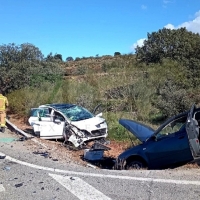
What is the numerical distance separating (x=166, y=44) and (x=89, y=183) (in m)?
41.7

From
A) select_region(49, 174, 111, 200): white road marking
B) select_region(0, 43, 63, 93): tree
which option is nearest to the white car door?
select_region(49, 174, 111, 200): white road marking

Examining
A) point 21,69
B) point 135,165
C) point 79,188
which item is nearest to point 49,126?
point 135,165

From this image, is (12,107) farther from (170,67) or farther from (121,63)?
(170,67)

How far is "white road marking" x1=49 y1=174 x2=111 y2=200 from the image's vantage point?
17.0 ft

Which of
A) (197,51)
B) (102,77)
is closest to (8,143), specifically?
(102,77)

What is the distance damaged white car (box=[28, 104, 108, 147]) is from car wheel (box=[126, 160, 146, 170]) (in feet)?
13.0

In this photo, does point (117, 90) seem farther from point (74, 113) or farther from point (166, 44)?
point (166, 44)

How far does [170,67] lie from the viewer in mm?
22875

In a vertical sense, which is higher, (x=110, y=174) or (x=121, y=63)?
(x=121, y=63)

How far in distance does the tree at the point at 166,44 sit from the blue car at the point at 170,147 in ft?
103

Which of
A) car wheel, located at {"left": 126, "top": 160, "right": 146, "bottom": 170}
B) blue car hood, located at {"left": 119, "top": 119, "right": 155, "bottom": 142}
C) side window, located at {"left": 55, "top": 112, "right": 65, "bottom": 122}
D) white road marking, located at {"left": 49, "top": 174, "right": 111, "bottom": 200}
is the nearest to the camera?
white road marking, located at {"left": 49, "top": 174, "right": 111, "bottom": 200}

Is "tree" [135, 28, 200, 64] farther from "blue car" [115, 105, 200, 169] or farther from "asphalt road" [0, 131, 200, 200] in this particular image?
"asphalt road" [0, 131, 200, 200]

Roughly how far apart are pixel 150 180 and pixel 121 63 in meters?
15.2

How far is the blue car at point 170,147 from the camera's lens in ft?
22.0
